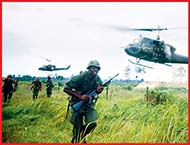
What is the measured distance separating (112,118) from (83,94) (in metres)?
0.38

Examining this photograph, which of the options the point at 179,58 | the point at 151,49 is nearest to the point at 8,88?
the point at 151,49

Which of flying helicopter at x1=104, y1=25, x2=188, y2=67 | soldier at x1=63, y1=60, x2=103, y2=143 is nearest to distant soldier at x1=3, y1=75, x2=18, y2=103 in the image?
soldier at x1=63, y1=60, x2=103, y2=143

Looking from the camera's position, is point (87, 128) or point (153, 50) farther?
point (153, 50)

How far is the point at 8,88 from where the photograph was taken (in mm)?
3090

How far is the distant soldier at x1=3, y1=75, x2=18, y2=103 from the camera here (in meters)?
3.06

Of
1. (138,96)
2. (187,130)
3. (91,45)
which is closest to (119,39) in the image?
(91,45)

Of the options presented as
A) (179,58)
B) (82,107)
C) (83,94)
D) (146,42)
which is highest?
(146,42)

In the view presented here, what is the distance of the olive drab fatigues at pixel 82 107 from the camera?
3.04 metres

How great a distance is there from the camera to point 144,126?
3100 millimetres

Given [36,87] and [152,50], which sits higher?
[152,50]

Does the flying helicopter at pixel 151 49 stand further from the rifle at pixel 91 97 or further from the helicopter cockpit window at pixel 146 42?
the rifle at pixel 91 97

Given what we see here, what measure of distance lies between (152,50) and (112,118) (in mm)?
768

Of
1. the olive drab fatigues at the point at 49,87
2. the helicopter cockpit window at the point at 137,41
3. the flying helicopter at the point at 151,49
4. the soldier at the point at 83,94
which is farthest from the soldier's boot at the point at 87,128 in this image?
the helicopter cockpit window at the point at 137,41

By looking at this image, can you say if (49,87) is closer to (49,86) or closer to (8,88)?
(49,86)
